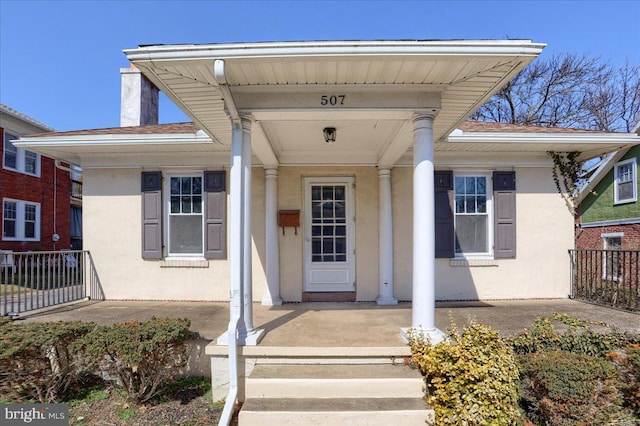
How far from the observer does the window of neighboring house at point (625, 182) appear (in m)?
10.2

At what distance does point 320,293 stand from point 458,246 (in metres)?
2.60

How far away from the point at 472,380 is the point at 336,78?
2.98 metres

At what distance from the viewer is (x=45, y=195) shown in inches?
541

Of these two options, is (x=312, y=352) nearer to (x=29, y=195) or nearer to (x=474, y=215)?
(x=474, y=215)

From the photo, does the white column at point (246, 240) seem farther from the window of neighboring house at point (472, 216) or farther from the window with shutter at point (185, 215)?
the window of neighboring house at point (472, 216)

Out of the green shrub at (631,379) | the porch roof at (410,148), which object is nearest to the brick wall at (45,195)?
the porch roof at (410,148)

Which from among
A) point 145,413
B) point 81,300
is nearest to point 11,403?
point 145,413

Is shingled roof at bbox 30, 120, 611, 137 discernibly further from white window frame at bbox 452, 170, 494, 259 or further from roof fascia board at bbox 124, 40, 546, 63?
roof fascia board at bbox 124, 40, 546, 63

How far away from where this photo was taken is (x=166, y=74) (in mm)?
3234

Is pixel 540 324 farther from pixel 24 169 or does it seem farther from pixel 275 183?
pixel 24 169

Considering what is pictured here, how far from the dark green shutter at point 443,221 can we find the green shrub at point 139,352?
432cm

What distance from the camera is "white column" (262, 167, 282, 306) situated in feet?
18.8

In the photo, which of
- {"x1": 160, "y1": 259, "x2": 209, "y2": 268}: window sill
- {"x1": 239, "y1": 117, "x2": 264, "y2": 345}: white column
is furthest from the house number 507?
{"x1": 160, "y1": 259, "x2": 209, "y2": 268}: window sill

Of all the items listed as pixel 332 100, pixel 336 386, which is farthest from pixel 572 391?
pixel 332 100
